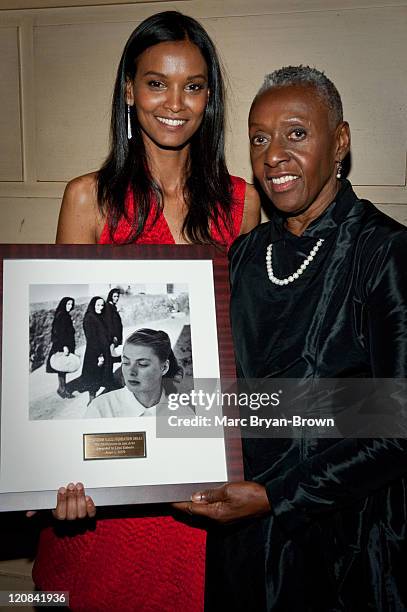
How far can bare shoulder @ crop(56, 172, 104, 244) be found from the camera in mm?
2068

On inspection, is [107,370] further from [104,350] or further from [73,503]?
[73,503]

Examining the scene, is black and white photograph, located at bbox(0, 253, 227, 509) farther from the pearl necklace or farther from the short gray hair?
the short gray hair

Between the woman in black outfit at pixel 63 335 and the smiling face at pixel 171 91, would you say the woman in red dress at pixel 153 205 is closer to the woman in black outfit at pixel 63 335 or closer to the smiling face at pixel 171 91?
the smiling face at pixel 171 91

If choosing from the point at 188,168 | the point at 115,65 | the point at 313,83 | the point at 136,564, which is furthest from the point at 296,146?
the point at 115,65

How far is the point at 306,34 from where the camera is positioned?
2.71m

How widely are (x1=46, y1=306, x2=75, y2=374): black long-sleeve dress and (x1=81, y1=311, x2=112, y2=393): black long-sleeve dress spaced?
4cm

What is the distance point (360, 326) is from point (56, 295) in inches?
28.7

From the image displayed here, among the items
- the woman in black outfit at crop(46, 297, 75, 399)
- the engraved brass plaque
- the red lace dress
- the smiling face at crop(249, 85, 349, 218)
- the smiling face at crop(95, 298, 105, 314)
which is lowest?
the red lace dress

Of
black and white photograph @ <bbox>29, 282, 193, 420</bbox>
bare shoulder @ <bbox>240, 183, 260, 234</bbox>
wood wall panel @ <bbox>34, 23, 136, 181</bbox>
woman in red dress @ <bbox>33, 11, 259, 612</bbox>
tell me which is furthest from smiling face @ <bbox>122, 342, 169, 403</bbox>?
wood wall panel @ <bbox>34, 23, 136, 181</bbox>

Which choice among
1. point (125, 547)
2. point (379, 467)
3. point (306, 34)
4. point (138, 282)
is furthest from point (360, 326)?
point (306, 34)

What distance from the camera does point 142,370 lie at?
1662 mm

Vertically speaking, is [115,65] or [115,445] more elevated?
[115,65]

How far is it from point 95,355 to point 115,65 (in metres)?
1.68

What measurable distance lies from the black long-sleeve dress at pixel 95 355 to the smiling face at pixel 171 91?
0.68 m
